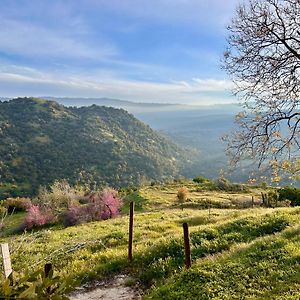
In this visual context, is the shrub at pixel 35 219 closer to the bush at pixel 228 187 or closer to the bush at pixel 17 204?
the bush at pixel 17 204

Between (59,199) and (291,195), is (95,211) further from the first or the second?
(291,195)

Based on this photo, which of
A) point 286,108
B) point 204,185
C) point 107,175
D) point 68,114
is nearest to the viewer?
point 286,108

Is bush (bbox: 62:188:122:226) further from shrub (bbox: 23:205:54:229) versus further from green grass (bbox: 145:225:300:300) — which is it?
green grass (bbox: 145:225:300:300)

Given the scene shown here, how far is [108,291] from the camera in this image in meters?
10.6

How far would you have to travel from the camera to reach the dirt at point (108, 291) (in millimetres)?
10152

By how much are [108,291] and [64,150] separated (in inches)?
5098

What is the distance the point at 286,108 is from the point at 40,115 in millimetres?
170205

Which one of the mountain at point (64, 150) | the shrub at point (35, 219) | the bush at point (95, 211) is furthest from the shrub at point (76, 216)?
the mountain at point (64, 150)

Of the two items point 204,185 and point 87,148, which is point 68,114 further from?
point 204,185

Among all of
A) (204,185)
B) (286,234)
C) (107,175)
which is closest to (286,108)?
(286,234)

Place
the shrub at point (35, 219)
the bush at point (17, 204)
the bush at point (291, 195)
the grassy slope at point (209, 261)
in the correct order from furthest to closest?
1. the bush at point (17, 204)
2. the shrub at point (35, 219)
3. the bush at point (291, 195)
4. the grassy slope at point (209, 261)

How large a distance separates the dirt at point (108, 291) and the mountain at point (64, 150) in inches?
3366

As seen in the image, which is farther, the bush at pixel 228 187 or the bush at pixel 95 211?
the bush at pixel 228 187

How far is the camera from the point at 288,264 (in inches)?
387
